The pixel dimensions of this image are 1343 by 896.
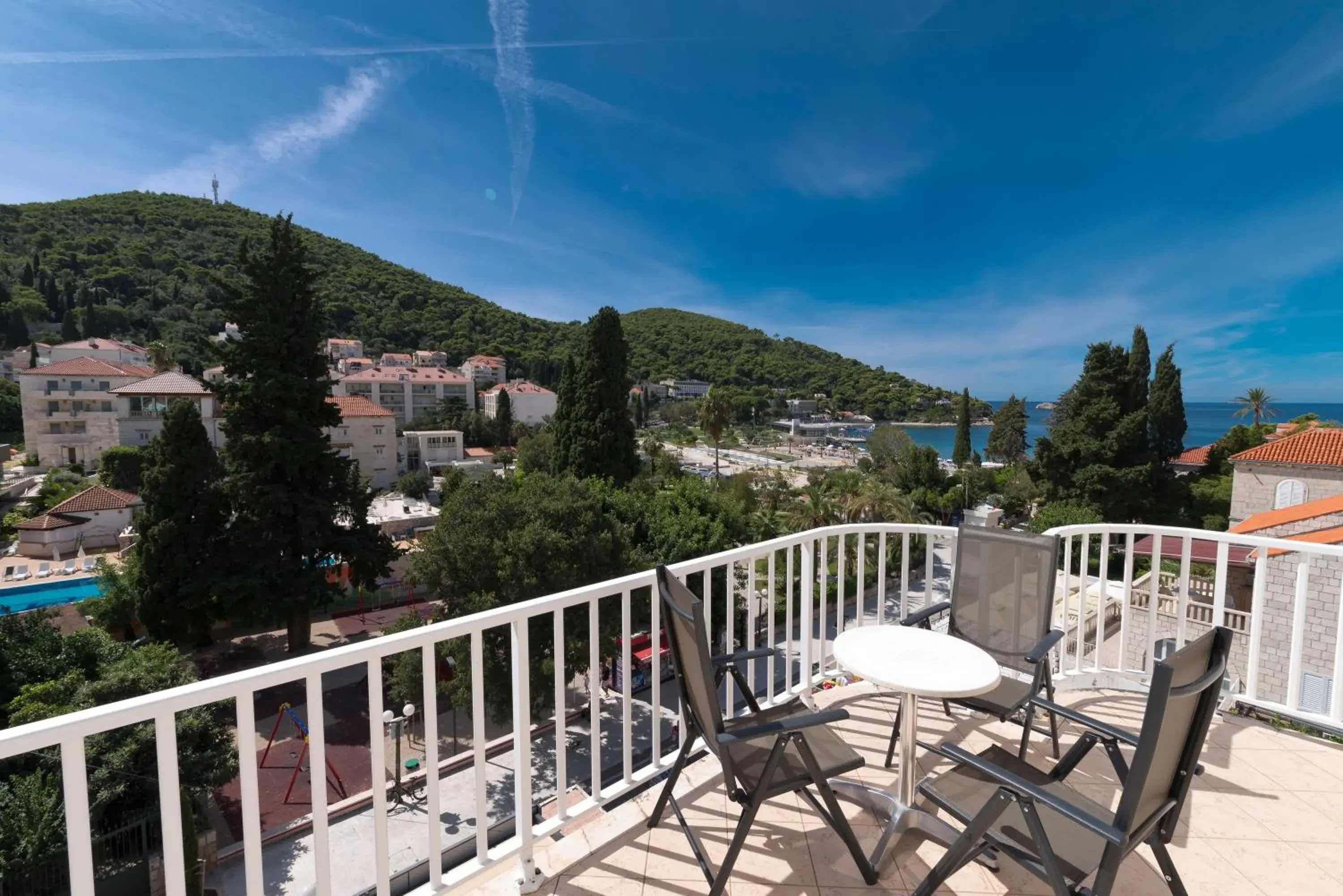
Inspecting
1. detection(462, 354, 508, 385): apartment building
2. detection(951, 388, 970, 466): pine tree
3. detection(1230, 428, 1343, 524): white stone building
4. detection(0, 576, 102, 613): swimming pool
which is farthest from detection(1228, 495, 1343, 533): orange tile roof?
detection(462, 354, 508, 385): apartment building

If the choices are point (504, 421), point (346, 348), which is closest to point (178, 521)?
point (504, 421)

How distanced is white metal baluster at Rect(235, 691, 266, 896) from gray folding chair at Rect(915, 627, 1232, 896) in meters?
1.60

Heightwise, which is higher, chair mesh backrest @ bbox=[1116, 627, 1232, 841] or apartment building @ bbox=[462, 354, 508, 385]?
apartment building @ bbox=[462, 354, 508, 385]

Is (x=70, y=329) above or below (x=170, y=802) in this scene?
above

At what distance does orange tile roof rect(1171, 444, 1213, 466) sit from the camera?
2747 cm

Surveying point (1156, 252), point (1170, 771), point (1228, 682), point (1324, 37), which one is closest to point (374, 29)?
point (1170, 771)

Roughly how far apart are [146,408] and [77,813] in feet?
136

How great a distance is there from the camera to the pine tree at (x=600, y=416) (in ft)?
65.8

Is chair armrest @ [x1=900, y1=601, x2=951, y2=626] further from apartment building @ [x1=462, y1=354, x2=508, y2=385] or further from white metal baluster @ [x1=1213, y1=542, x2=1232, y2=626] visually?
apartment building @ [x1=462, y1=354, x2=508, y2=385]

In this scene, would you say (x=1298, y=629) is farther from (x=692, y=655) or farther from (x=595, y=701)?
(x=595, y=701)

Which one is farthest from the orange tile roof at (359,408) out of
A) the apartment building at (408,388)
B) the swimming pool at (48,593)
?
the apartment building at (408,388)

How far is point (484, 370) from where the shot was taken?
63.6 metres

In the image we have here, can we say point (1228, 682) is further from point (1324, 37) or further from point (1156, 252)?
point (1156, 252)

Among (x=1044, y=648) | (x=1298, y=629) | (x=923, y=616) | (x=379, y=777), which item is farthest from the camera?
(x=1298, y=629)
